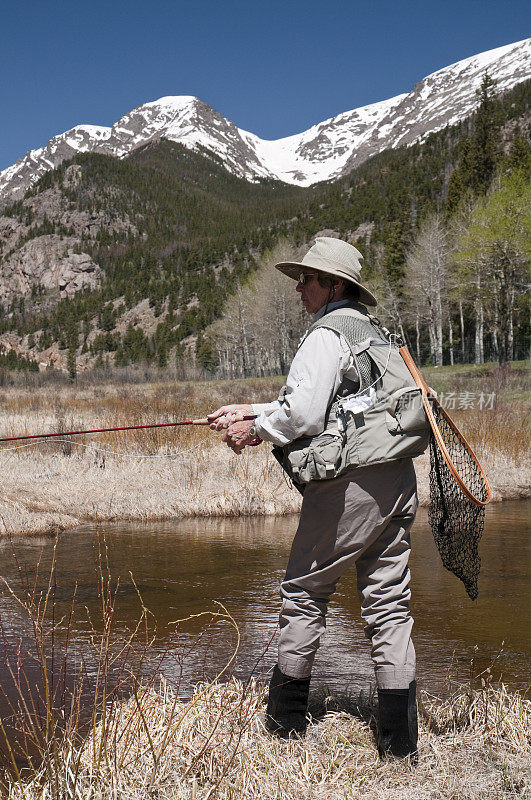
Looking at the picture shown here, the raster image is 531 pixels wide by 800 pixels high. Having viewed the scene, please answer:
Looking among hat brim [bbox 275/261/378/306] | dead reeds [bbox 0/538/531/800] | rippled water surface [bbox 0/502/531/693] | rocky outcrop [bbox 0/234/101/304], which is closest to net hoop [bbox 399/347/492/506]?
hat brim [bbox 275/261/378/306]

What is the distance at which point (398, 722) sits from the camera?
2.88 m

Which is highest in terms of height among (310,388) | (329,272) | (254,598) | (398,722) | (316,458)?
(329,272)

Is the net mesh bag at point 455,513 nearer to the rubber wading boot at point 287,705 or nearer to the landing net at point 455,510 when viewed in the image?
the landing net at point 455,510

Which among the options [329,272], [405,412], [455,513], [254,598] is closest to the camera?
[405,412]

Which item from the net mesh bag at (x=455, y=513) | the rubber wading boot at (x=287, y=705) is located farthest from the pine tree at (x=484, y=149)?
the rubber wading boot at (x=287, y=705)

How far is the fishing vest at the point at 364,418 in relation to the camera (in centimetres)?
283

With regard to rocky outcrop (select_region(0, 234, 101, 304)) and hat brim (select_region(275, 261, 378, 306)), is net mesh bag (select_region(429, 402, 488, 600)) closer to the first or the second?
hat brim (select_region(275, 261, 378, 306))

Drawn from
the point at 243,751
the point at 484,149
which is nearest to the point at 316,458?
the point at 243,751

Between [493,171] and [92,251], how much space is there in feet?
358

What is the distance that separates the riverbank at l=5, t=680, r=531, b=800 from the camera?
264cm

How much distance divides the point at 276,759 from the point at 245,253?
416 feet

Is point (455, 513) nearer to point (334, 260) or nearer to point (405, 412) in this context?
point (405, 412)

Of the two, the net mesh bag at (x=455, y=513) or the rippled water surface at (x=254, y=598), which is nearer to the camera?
the net mesh bag at (x=455, y=513)

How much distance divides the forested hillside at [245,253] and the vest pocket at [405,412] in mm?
35534
